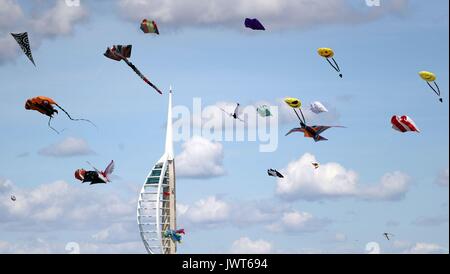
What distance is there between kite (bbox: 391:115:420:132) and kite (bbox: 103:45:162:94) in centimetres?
4464

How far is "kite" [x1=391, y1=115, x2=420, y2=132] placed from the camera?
15762 cm

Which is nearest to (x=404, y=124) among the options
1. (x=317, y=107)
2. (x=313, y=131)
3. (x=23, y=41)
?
(x=317, y=107)

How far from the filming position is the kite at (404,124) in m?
158

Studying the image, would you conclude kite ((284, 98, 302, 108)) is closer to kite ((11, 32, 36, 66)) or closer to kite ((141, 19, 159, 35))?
kite ((141, 19, 159, 35))

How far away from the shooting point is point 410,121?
158 meters

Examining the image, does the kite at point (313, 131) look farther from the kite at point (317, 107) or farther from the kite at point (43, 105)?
the kite at point (43, 105)

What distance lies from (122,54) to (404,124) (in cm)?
4618

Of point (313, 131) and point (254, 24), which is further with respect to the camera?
point (313, 131)

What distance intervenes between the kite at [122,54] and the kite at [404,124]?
44.6 m

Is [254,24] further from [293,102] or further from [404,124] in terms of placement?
[404,124]

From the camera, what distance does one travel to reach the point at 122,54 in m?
149

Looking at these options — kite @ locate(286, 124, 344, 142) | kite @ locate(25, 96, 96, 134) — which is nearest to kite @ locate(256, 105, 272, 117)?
kite @ locate(286, 124, 344, 142)

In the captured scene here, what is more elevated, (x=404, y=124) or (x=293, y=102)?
(x=293, y=102)
